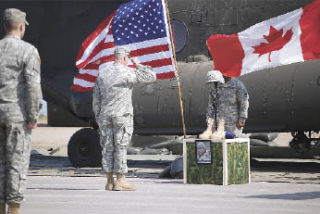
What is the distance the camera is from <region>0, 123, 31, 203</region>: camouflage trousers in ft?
22.0

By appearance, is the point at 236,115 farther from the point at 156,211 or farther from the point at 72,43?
the point at 72,43

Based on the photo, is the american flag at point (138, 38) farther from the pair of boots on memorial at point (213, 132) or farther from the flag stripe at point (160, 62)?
the pair of boots on memorial at point (213, 132)

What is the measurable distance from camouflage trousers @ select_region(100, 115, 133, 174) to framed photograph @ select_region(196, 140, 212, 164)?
148 centimetres

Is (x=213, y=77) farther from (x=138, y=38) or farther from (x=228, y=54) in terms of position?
(x=138, y=38)

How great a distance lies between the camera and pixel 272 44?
38.9ft

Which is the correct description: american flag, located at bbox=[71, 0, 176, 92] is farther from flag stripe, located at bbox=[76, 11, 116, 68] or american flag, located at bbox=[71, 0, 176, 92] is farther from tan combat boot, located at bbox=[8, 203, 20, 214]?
tan combat boot, located at bbox=[8, 203, 20, 214]

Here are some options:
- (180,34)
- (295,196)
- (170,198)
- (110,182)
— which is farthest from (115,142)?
(180,34)

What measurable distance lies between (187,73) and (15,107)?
9.03 metres

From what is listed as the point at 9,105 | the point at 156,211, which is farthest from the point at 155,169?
the point at 9,105

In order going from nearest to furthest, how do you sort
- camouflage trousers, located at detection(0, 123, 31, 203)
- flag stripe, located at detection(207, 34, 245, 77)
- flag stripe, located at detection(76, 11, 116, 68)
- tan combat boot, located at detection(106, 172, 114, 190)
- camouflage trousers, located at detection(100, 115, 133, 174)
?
1. camouflage trousers, located at detection(0, 123, 31, 203)
2. camouflage trousers, located at detection(100, 115, 133, 174)
3. tan combat boot, located at detection(106, 172, 114, 190)
4. flag stripe, located at detection(207, 34, 245, 77)
5. flag stripe, located at detection(76, 11, 116, 68)

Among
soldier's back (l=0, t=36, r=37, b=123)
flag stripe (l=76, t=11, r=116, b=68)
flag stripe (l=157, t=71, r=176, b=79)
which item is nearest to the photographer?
soldier's back (l=0, t=36, r=37, b=123)

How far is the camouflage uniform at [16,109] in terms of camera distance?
6.74 meters

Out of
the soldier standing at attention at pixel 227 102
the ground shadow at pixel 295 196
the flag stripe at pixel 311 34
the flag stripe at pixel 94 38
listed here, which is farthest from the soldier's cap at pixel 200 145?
the flag stripe at pixel 94 38

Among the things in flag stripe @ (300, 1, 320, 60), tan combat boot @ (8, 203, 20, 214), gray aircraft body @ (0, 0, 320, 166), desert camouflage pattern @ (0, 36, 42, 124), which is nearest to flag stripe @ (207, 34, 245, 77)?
flag stripe @ (300, 1, 320, 60)
